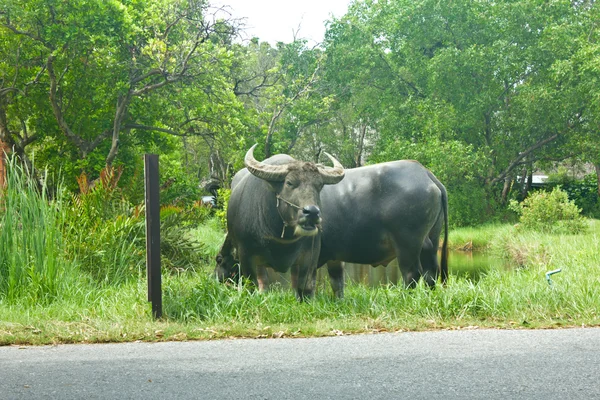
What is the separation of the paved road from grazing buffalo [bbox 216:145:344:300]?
189 cm

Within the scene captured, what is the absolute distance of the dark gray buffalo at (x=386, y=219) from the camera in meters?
9.09

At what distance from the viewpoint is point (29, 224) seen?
8.77m

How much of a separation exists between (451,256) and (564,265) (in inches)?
493

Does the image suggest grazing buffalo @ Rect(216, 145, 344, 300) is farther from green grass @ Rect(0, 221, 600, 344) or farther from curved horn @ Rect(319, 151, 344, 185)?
green grass @ Rect(0, 221, 600, 344)

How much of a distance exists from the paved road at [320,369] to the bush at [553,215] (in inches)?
670

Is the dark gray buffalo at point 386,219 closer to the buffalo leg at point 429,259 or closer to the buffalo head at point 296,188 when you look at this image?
the buffalo leg at point 429,259

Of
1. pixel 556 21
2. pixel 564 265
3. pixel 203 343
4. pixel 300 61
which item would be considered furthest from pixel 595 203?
pixel 203 343

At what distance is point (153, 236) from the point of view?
276 inches

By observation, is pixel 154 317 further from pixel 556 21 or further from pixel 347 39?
pixel 347 39

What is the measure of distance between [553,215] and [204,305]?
1786 cm

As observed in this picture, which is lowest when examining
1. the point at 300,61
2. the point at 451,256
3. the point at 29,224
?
the point at 451,256

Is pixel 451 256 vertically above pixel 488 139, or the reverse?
pixel 488 139

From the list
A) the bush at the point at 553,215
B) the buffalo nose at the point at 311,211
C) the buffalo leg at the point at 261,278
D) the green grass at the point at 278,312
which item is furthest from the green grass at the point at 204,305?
the bush at the point at 553,215

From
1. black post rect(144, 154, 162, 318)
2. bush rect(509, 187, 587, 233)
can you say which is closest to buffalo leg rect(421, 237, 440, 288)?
black post rect(144, 154, 162, 318)
